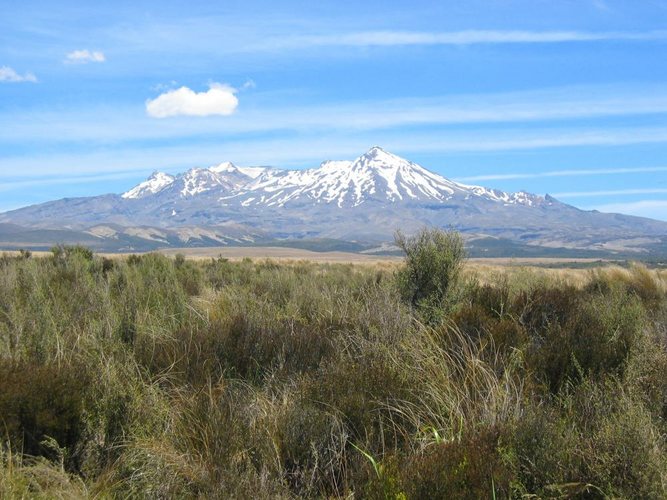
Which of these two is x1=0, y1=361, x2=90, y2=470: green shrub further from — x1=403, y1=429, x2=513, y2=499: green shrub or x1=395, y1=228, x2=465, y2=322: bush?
x1=395, y1=228, x2=465, y2=322: bush

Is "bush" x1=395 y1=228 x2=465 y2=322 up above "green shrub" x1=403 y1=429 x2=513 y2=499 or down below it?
above

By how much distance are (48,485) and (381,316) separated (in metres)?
3.86

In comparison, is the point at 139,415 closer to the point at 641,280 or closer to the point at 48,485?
the point at 48,485

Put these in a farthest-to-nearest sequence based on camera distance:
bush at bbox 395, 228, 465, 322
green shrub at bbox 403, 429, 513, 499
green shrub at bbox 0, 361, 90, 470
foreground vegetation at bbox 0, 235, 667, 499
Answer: bush at bbox 395, 228, 465, 322 < green shrub at bbox 0, 361, 90, 470 < foreground vegetation at bbox 0, 235, 667, 499 < green shrub at bbox 403, 429, 513, 499

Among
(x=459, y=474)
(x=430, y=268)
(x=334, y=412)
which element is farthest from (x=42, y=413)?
(x=430, y=268)

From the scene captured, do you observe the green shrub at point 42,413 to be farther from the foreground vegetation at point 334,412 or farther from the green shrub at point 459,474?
the green shrub at point 459,474

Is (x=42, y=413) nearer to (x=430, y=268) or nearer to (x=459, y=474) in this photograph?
(x=459, y=474)

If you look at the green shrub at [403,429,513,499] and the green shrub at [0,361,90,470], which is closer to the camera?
the green shrub at [403,429,513,499]

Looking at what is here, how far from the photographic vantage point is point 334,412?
14.4 ft

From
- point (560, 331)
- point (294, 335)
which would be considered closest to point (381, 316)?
point (294, 335)

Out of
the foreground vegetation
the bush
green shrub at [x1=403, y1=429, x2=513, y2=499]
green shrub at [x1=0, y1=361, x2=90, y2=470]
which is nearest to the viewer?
green shrub at [x1=403, y1=429, x2=513, y2=499]

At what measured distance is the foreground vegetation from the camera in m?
3.53

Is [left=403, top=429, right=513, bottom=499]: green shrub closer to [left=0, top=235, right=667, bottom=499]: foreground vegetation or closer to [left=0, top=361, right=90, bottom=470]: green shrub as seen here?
[left=0, top=235, right=667, bottom=499]: foreground vegetation

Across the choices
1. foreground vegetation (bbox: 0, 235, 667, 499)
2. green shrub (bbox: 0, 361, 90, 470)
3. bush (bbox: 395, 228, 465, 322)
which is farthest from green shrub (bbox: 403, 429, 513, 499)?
bush (bbox: 395, 228, 465, 322)
